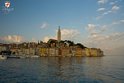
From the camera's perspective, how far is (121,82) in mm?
37875

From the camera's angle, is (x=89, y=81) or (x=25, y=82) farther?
(x=89, y=81)

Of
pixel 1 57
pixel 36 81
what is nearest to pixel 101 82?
pixel 36 81

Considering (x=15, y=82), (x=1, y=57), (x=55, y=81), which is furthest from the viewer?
(x=1, y=57)

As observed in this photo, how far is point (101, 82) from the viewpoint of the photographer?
37.3 meters

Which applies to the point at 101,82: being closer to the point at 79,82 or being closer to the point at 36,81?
the point at 79,82

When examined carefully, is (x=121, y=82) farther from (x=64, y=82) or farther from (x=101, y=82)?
(x=64, y=82)

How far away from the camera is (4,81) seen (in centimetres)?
3584

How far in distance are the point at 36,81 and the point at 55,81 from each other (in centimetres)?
342

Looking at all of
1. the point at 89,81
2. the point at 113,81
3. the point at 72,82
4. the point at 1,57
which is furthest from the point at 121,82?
the point at 1,57

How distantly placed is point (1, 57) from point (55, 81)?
114 meters

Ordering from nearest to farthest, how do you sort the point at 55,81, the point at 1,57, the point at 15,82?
the point at 15,82 < the point at 55,81 < the point at 1,57

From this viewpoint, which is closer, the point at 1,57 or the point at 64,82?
the point at 64,82

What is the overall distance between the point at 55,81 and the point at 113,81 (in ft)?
35.6

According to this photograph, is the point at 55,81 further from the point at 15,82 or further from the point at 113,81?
the point at 113,81
